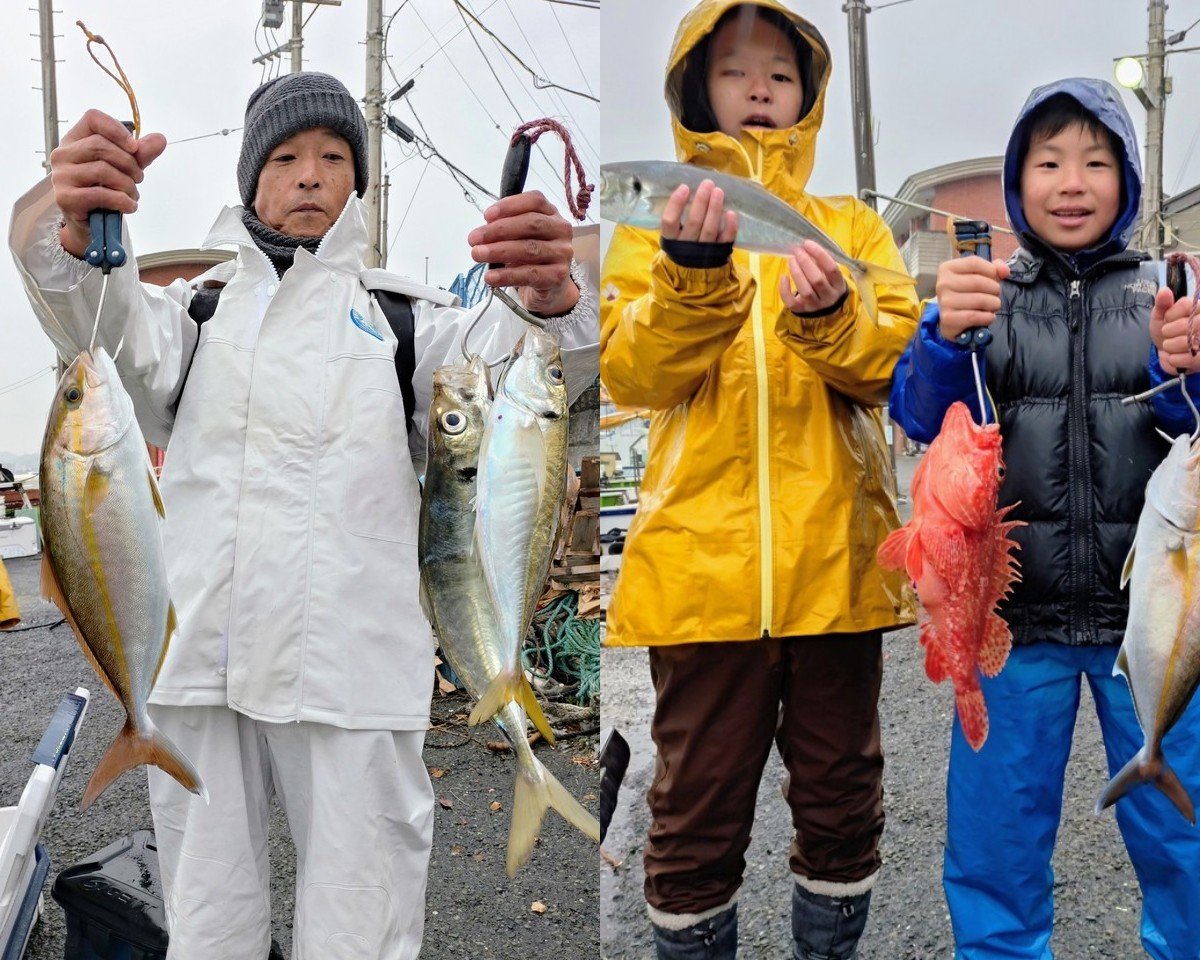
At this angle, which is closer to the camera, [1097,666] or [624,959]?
[1097,666]

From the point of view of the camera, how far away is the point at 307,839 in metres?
1.72

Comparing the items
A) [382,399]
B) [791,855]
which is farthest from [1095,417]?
[382,399]

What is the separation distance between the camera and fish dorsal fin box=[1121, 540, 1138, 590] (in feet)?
5.45

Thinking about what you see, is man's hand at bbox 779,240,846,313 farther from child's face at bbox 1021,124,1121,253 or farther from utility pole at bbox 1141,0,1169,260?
utility pole at bbox 1141,0,1169,260

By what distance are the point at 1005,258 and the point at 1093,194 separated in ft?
0.75

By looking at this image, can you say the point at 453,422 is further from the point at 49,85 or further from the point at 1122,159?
the point at 1122,159

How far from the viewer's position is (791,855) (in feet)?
6.80

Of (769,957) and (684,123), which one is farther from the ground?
(684,123)

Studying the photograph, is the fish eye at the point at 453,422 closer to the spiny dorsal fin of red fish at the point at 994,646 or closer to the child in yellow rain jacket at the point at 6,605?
the spiny dorsal fin of red fish at the point at 994,646

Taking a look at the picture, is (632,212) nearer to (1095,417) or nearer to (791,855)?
(1095,417)

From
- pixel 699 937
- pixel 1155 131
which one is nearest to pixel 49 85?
pixel 699 937

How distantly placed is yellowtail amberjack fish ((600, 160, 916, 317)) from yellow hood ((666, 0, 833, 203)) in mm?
292

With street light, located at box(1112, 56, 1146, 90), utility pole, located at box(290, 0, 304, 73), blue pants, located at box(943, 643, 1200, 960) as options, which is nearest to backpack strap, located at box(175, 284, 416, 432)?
utility pole, located at box(290, 0, 304, 73)

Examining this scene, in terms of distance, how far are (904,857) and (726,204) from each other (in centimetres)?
220
